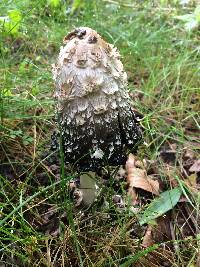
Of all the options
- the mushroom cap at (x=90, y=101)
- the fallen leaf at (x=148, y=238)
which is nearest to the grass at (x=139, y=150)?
the fallen leaf at (x=148, y=238)

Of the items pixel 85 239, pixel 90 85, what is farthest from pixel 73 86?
pixel 85 239

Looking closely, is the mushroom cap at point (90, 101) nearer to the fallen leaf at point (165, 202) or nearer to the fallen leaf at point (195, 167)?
the fallen leaf at point (165, 202)

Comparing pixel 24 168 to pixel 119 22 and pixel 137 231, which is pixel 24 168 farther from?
pixel 119 22

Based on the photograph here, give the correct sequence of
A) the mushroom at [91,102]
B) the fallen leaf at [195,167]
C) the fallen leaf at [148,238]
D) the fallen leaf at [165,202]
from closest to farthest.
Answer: the mushroom at [91,102], the fallen leaf at [148,238], the fallen leaf at [165,202], the fallen leaf at [195,167]

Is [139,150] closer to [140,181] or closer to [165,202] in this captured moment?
[140,181]

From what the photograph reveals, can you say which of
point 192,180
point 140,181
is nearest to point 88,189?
point 140,181

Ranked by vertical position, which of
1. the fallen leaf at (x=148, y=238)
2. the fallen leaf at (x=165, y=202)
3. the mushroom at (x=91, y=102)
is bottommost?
the fallen leaf at (x=148, y=238)

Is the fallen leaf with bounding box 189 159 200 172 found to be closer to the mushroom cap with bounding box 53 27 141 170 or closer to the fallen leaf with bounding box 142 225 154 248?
the fallen leaf with bounding box 142 225 154 248
